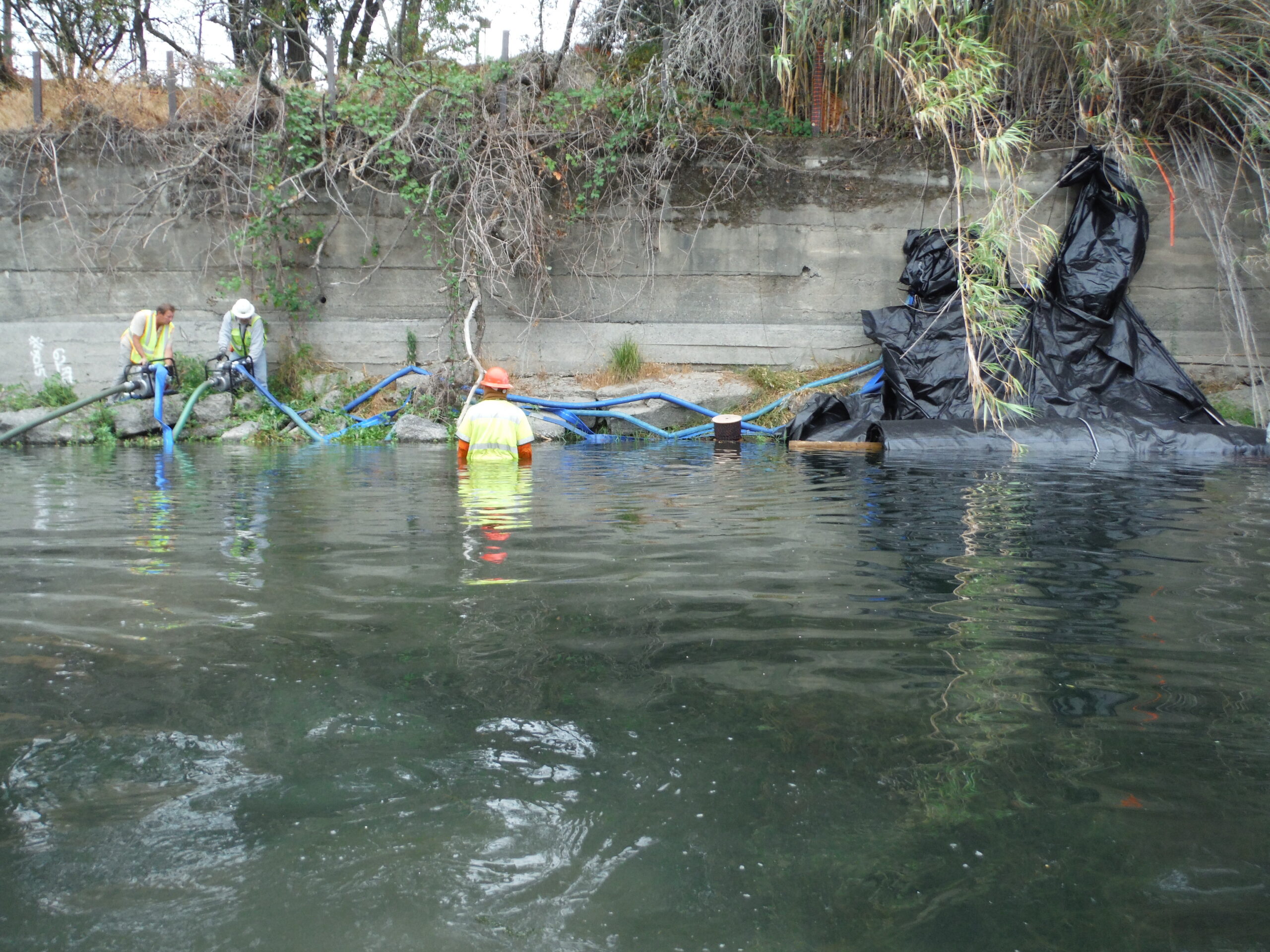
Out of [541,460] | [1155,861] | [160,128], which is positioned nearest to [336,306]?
[160,128]

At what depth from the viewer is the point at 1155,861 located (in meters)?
1.61

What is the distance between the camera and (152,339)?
1205 centimetres

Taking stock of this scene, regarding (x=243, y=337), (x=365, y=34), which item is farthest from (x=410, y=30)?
(x=243, y=337)

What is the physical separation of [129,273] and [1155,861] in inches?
544

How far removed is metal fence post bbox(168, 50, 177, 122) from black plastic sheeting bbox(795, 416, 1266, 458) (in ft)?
33.0

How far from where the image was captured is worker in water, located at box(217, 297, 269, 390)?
12.1 m

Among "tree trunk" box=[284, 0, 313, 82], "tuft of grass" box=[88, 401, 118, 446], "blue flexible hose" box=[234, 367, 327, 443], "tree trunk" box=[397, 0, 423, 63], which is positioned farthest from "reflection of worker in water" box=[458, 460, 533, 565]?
"tree trunk" box=[397, 0, 423, 63]

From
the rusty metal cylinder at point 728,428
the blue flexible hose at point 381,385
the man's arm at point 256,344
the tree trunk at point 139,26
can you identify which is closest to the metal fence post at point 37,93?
the tree trunk at point 139,26

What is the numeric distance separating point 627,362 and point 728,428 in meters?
2.25

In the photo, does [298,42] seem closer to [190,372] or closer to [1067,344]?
[190,372]

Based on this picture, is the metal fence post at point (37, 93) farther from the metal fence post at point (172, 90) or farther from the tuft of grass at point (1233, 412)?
the tuft of grass at point (1233, 412)

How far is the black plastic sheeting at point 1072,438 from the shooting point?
8.78 metres

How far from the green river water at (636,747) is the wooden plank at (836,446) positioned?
5345 mm

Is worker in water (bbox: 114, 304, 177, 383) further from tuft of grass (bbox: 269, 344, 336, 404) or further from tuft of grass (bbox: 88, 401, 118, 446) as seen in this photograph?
tuft of grass (bbox: 269, 344, 336, 404)
